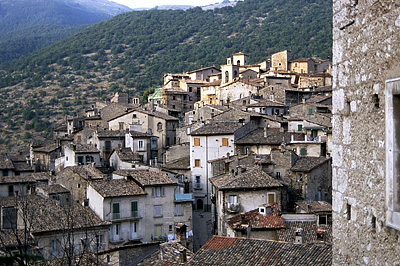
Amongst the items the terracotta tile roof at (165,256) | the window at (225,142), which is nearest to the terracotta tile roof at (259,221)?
the terracotta tile roof at (165,256)

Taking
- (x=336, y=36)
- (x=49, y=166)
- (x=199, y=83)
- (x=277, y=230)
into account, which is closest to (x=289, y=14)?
(x=199, y=83)

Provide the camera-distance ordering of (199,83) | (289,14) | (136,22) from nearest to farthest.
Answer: (199,83)
(289,14)
(136,22)

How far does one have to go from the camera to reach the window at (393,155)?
4312 millimetres

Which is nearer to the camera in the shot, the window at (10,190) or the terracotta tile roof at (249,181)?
the terracotta tile roof at (249,181)

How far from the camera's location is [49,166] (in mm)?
55594

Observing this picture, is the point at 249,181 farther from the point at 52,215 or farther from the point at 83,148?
the point at 83,148

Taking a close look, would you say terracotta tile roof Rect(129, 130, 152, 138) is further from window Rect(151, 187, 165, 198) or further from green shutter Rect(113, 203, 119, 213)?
green shutter Rect(113, 203, 119, 213)

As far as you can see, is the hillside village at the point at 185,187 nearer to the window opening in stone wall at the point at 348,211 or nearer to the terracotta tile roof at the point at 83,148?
the terracotta tile roof at the point at 83,148

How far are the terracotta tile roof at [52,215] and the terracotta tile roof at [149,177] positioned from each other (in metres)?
3.92

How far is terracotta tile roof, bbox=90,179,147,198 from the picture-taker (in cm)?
3412

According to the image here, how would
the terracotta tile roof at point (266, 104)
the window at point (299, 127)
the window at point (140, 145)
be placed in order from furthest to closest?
the terracotta tile roof at point (266, 104)
the window at point (140, 145)
the window at point (299, 127)

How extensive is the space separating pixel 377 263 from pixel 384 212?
419 mm

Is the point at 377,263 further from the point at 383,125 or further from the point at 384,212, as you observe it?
the point at 383,125

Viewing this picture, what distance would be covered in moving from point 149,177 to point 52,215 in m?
7.59
